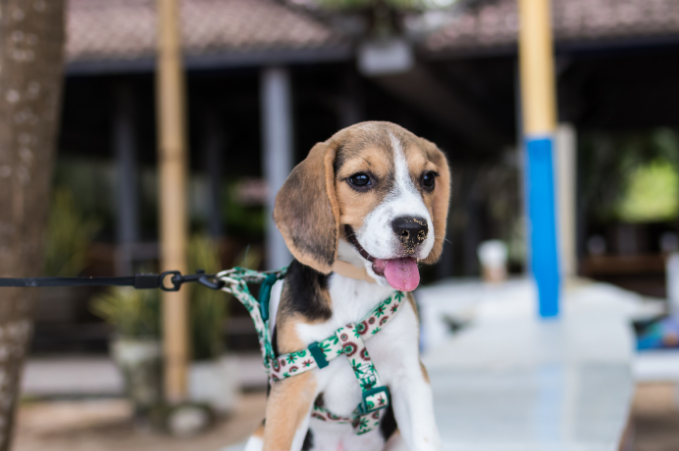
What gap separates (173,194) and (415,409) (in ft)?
12.9

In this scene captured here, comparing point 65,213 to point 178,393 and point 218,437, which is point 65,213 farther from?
point 218,437

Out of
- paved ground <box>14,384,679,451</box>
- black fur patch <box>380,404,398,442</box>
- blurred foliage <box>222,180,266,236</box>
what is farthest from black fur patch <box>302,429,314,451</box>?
blurred foliage <box>222,180,266,236</box>

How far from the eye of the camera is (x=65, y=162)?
13.2 meters

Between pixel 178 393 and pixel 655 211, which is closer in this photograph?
pixel 178 393

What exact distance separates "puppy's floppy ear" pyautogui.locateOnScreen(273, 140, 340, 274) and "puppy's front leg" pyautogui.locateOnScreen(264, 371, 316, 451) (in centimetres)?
23

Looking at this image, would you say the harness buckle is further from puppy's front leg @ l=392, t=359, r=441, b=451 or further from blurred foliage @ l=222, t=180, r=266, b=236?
blurred foliage @ l=222, t=180, r=266, b=236

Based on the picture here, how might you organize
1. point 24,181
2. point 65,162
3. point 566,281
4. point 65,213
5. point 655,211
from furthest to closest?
point 655,211 < point 65,162 < point 65,213 < point 566,281 < point 24,181

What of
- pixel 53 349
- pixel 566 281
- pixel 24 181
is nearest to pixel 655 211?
pixel 566 281

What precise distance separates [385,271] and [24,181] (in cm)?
171

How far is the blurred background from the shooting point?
5535mm

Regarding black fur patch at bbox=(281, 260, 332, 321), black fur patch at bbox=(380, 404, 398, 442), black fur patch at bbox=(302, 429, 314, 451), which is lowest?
black fur patch at bbox=(302, 429, 314, 451)

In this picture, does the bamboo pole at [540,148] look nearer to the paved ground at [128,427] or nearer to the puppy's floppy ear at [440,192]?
the paved ground at [128,427]

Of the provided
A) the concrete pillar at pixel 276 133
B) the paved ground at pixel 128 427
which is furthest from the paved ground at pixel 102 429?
the concrete pillar at pixel 276 133

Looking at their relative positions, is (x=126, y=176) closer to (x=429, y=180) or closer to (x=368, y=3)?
(x=368, y=3)
